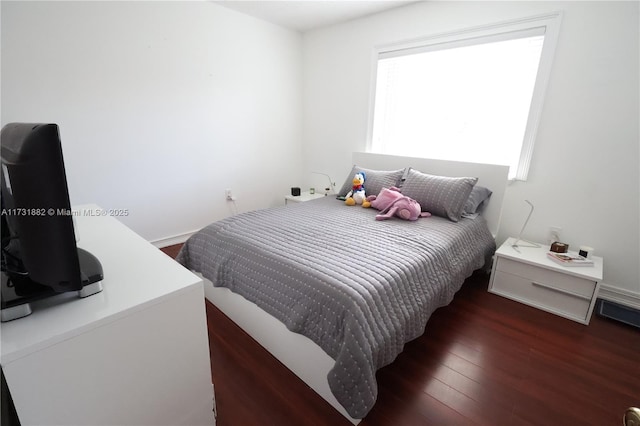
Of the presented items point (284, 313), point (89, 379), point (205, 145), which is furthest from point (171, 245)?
point (89, 379)

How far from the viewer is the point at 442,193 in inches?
90.7

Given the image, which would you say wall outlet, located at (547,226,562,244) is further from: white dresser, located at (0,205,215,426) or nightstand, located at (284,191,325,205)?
white dresser, located at (0,205,215,426)

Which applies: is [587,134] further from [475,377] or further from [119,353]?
[119,353]

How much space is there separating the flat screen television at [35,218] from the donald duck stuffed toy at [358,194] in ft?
6.96

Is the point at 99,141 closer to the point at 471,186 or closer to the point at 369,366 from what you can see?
the point at 369,366

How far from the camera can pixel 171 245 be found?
3008 mm

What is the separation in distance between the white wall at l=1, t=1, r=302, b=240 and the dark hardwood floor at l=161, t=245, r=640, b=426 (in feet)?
5.12

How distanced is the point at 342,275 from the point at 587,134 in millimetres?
2174

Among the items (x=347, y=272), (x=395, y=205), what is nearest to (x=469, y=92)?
(x=395, y=205)

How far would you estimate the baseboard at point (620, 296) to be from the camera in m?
2.07

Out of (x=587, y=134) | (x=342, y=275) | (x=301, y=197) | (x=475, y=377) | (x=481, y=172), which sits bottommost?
(x=475, y=377)

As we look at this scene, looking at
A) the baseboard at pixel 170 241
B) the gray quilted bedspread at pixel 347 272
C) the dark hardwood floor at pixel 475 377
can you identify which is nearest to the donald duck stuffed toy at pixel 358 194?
the gray quilted bedspread at pixel 347 272

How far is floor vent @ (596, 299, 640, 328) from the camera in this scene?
1910 millimetres

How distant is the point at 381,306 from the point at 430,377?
554mm
